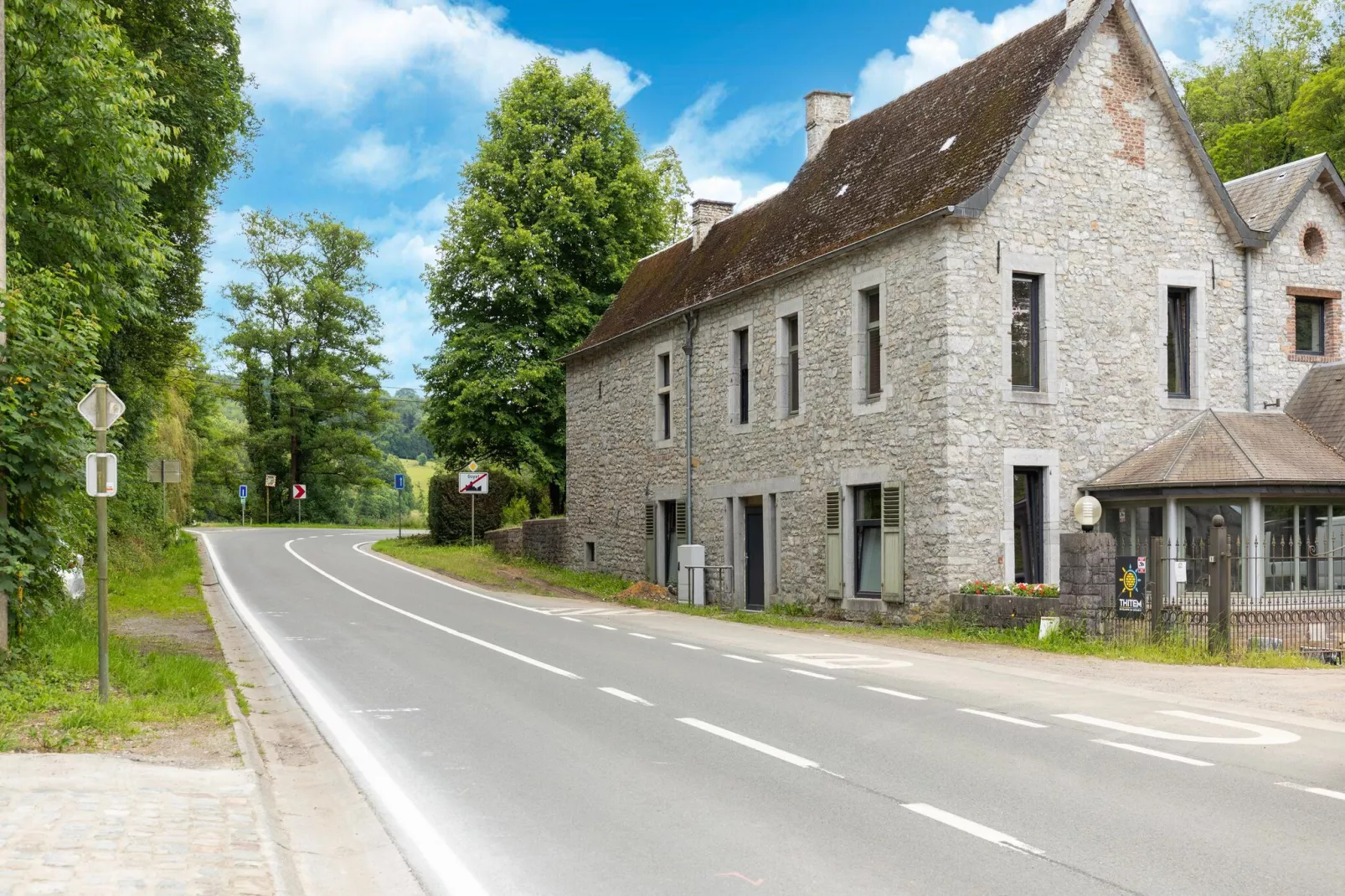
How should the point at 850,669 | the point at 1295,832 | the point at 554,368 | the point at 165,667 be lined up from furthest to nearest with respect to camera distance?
1. the point at 554,368
2. the point at 850,669
3. the point at 165,667
4. the point at 1295,832

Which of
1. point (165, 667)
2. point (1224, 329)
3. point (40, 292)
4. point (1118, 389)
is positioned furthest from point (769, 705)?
point (1224, 329)

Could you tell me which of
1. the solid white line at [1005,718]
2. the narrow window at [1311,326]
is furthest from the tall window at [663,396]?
the solid white line at [1005,718]

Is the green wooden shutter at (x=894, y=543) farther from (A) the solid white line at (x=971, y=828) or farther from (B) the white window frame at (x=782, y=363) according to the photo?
(A) the solid white line at (x=971, y=828)

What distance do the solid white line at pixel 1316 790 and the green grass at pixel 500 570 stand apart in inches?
844

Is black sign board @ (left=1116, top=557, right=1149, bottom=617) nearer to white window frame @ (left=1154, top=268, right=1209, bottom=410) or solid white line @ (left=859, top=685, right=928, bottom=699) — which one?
white window frame @ (left=1154, top=268, right=1209, bottom=410)

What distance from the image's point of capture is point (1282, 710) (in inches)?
444

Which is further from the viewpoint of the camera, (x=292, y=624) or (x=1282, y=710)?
(x=292, y=624)

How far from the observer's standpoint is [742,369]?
88.8 feet

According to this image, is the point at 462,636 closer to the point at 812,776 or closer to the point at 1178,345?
the point at 812,776

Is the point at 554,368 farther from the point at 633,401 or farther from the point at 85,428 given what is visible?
the point at 85,428

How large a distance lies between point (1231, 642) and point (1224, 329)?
27.0 feet

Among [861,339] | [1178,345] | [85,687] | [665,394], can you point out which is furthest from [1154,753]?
[665,394]

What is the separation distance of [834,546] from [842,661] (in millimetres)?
7693

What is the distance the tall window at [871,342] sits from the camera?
22094 mm
